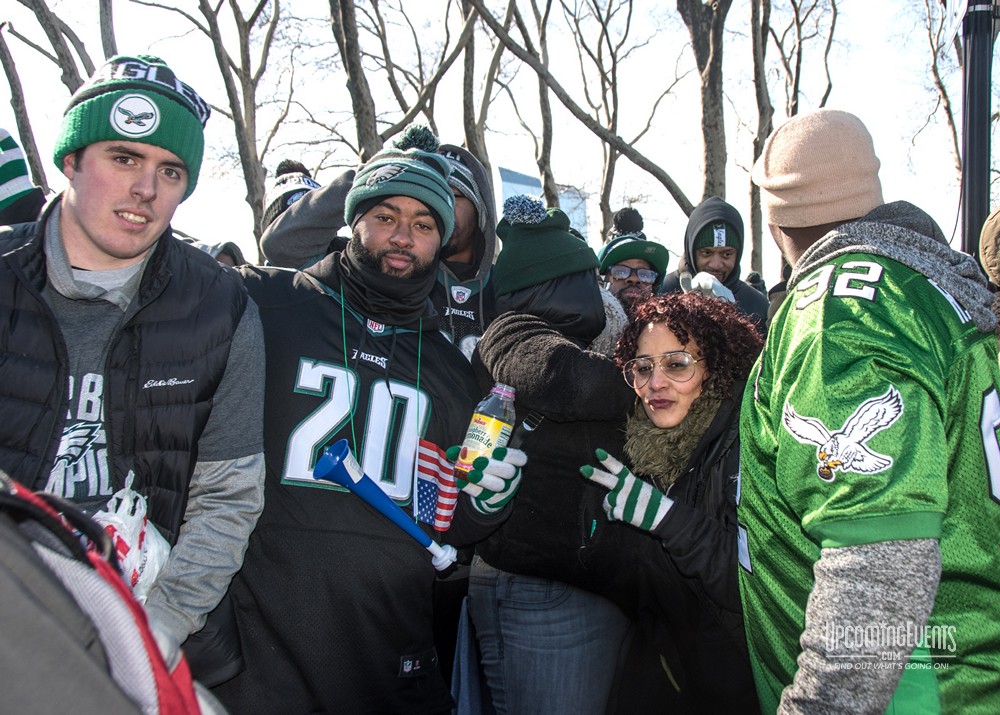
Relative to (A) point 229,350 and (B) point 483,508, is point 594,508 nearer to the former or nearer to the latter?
(B) point 483,508

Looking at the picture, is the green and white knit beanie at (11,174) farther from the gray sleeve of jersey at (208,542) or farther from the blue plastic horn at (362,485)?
the blue plastic horn at (362,485)

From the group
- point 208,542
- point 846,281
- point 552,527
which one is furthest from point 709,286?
point 208,542

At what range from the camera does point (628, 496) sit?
2516mm

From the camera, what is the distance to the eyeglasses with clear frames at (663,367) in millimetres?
2662

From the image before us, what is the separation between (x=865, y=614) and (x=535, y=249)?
1944 millimetres

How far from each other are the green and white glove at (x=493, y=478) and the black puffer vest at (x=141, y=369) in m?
0.89

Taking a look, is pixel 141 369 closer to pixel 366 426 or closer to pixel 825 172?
pixel 366 426

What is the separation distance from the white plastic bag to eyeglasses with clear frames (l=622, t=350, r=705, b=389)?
5.41ft

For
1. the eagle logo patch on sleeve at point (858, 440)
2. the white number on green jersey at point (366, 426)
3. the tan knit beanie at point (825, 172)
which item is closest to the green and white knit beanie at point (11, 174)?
the white number on green jersey at point (366, 426)

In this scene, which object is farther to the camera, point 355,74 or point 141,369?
point 355,74

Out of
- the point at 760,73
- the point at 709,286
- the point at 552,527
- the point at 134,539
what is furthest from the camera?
the point at 760,73

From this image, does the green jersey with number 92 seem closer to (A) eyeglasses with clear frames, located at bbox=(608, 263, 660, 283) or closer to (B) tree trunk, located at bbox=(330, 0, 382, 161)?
(A) eyeglasses with clear frames, located at bbox=(608, 263, 660, 283)

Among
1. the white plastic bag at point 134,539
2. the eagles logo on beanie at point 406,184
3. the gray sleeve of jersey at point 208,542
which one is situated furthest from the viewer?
the eagles logo on beanie at point 406,184

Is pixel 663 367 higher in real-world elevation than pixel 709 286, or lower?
lower
